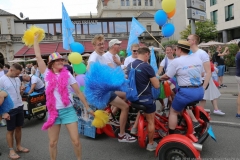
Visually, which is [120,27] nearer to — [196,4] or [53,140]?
[196,4]

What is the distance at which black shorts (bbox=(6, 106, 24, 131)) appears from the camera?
3.93 m

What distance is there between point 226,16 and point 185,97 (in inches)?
1219

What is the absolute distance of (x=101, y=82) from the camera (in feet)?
10.4

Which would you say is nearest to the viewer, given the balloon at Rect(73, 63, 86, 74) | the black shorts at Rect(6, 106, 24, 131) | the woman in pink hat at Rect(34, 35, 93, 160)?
the woman in pink hat at Rect(34, 35, 93, 160)

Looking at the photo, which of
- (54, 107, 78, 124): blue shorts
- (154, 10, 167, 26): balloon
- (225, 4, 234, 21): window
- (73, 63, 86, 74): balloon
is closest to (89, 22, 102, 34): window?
(225, 4, 234, 21): window

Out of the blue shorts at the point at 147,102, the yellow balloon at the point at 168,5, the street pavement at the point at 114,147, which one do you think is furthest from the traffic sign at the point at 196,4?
the blue shorts at the point at 147,102

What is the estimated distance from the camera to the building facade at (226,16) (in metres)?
27.9

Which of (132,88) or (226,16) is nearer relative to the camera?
(132,88)

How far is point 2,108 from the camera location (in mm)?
3801

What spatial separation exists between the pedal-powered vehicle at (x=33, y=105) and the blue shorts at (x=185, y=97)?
14.0ft

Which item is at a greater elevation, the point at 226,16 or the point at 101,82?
the point at 226,16

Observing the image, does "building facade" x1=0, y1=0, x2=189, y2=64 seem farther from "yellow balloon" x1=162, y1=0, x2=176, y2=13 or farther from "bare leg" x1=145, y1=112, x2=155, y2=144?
"bare leg" x1=145, y1=112, x2=155, y2=144

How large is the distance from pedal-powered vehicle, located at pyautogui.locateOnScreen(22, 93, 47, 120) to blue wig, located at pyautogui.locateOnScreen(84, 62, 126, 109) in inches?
133

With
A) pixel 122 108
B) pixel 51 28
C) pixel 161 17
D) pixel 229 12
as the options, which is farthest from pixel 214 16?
pixel 122 108
